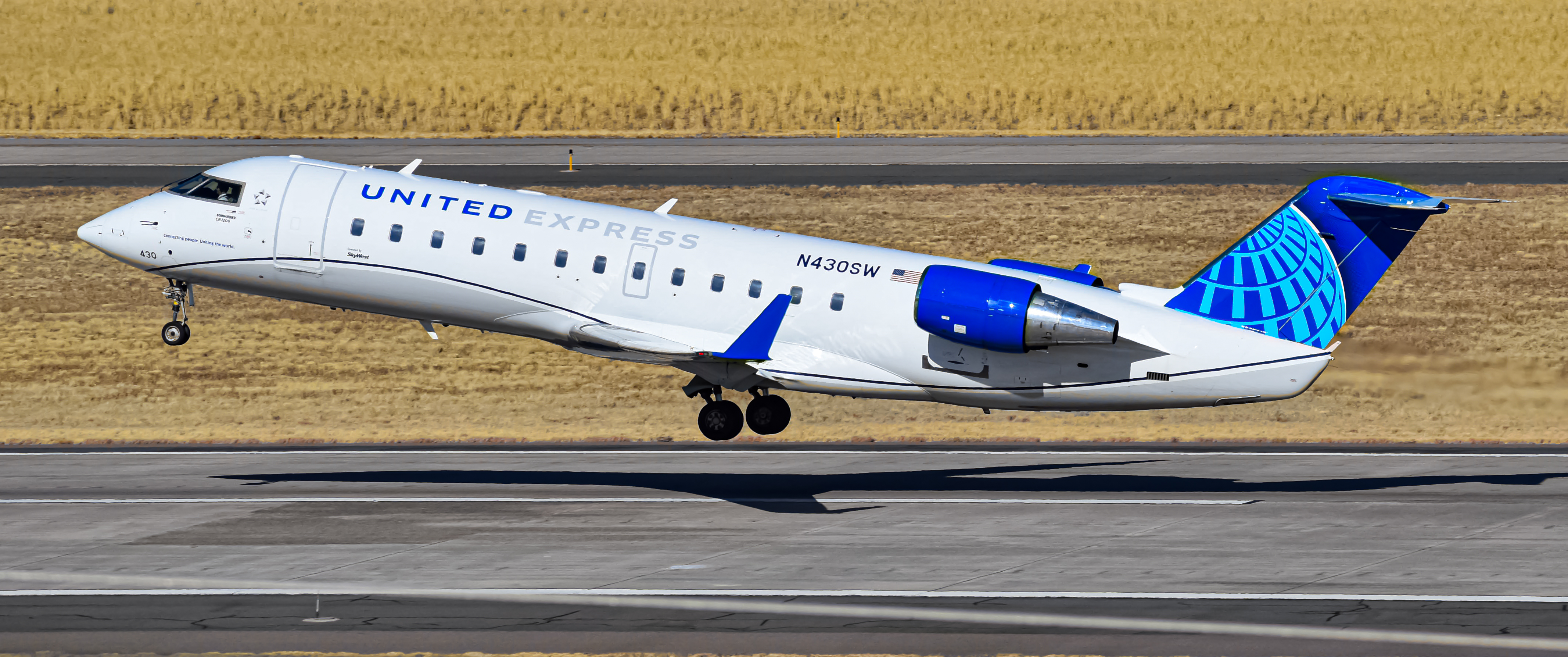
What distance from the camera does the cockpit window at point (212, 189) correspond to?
3791 centimetres

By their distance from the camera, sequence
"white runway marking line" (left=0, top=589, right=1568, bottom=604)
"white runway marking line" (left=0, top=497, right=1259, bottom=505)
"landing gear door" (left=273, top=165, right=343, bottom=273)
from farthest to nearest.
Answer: "white runway marking line" (left=0, top=497, right=1259, bottom=505) → "landing gear door" (left=273, top=165, right=343, bottom=273) → "white runway marking line" (left=0, top=589, right=1568, bottom=604)

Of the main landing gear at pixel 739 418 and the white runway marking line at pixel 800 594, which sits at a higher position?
the main landing gear at pixel 739 418

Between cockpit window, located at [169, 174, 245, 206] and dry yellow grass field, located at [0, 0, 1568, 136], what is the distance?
131 feet

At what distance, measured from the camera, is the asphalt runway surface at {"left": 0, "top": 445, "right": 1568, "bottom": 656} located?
29547mm

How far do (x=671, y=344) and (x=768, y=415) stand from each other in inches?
121

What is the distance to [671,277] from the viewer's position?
3662 centimetres

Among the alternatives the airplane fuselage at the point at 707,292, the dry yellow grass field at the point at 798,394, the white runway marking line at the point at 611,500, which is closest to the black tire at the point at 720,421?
the airplane fuselage at the point at 707,292

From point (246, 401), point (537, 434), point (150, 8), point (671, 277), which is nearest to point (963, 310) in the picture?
point (671, 277)

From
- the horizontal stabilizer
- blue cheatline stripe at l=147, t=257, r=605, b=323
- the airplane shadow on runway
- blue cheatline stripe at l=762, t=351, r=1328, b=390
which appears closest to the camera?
the horizontal stabilizer

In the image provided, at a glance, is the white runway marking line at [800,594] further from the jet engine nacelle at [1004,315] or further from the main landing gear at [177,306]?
the main landing gear at [177,306]

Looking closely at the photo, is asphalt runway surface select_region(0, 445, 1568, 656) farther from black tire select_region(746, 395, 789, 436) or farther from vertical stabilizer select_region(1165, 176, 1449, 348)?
vertical stabilizer select_region(1165, 176, 1449, 348)

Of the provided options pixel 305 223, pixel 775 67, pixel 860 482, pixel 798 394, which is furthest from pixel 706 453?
pixel 775 67

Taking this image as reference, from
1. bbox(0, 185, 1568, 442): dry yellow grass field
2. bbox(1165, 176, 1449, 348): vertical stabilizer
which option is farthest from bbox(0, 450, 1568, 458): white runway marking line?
bbox(1165, 176, 1449, 348): vertical stabilizer

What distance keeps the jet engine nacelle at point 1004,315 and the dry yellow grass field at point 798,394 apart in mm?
12216
